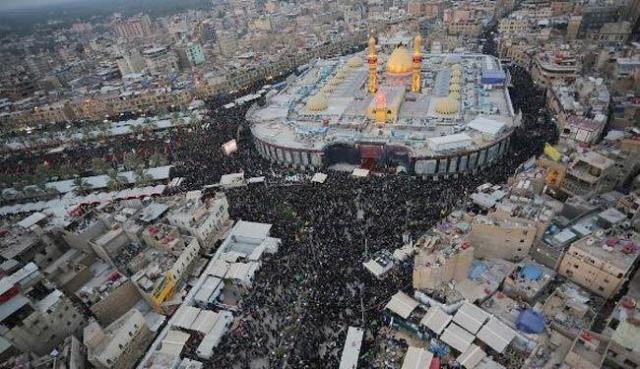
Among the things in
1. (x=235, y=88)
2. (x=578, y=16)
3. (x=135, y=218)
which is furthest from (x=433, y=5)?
(x=135, y=218)

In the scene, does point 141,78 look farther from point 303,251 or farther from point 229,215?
point 303,251

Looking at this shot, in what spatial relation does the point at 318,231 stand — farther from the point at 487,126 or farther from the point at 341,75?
the point at 341,75

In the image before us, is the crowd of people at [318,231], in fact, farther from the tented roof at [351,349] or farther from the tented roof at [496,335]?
the tented roof at [496,335]

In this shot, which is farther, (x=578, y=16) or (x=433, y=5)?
(x=433, y=5)

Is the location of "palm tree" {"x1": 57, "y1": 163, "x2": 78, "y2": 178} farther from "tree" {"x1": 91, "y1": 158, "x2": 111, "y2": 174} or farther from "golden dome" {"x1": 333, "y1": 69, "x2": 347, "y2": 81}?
"golden dome" {"x1": 333, "y1": 69, "x2": 347, "y2": 81}

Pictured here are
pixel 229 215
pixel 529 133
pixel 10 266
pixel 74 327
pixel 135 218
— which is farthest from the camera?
pixel 529 133

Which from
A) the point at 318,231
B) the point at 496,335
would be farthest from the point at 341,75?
the point at 496,335

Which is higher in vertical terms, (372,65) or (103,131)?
(372,65)
